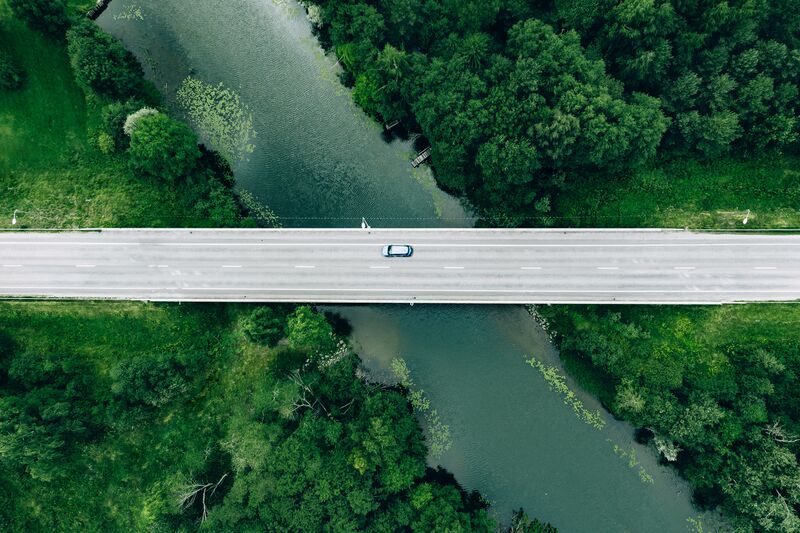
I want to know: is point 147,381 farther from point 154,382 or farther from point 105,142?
point 105,142

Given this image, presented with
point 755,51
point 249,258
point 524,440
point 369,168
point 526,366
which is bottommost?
point 524,440

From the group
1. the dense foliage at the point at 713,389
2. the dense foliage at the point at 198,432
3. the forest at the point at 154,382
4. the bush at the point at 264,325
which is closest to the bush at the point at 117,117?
the forest at the point at 154,382

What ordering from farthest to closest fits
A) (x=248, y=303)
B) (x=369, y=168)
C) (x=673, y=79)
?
(x=369, y=168) < (x=248, y=303) < (x=673, y=79)

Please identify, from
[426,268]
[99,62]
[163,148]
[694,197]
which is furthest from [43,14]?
[694,197]

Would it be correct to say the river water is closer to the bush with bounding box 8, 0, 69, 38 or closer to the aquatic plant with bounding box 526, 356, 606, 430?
the aquatic plant with bounding box 526, 356, 606, 430

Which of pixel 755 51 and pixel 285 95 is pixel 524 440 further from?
pixel 285 95

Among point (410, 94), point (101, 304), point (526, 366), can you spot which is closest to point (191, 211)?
point (101, 304)
